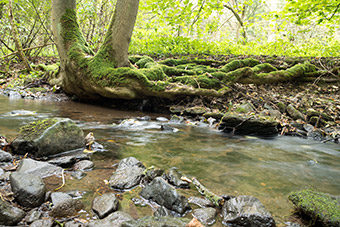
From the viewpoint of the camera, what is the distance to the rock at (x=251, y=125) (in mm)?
5609

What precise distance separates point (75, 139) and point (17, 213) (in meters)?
1.84

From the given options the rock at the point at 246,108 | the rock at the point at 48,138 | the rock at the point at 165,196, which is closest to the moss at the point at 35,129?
the rock at the point at 48,138

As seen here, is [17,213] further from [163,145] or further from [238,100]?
[238,100]

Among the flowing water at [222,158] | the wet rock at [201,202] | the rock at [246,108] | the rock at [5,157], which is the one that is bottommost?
the flowing water at [222,158]

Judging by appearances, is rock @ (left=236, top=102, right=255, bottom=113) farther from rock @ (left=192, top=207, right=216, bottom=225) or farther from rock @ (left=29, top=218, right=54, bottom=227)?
rock @ (left=29, top=218, right=54, bottom=227)

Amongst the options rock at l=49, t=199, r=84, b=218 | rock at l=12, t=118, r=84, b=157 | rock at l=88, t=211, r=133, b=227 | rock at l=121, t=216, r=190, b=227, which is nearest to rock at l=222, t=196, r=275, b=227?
rock at l=121, t=216, r=190, b=227

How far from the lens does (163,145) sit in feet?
14.1

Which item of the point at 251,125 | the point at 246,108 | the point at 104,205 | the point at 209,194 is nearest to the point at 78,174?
the point at 104,205

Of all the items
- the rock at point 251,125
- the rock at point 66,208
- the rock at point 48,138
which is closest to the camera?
the rock at point 66,208

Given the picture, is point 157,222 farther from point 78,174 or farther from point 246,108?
point 246,108

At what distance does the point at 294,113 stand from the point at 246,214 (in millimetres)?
5794

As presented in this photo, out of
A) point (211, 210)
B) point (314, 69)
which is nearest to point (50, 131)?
point (211, 210)

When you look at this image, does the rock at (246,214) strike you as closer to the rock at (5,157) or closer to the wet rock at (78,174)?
the wet rock at (78,174)

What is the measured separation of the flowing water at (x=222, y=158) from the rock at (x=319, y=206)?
6.6 inches
